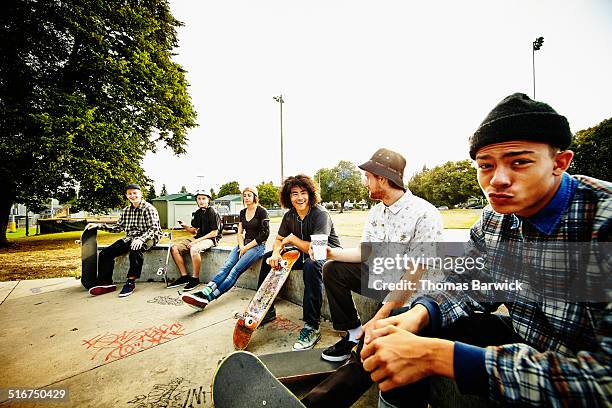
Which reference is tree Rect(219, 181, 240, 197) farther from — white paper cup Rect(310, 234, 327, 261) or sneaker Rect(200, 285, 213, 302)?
white paper cup Rect(310, 234, 327, 261)

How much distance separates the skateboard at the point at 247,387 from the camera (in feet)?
4.20

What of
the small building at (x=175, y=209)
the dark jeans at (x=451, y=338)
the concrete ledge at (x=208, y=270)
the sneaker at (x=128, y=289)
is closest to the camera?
the dark jeans at (x=451, y=338)

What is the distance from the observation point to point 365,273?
226cm

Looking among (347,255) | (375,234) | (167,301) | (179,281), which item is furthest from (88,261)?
(375,234)

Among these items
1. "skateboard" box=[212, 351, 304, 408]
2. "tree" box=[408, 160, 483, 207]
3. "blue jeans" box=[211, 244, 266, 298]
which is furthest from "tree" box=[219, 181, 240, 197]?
"skateboard" box=[212, 351, 304, 408]

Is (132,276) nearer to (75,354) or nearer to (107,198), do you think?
(75,354)

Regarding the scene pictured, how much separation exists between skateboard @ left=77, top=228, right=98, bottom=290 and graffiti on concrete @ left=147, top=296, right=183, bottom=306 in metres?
1.64

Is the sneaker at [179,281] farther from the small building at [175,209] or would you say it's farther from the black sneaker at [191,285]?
the small building at [175,209]

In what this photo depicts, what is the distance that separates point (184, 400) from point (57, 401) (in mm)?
989

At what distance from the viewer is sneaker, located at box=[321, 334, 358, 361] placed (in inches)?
80.9

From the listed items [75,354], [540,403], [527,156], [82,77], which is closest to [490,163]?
[527,156]

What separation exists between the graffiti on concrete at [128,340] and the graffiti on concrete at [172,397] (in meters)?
0.79

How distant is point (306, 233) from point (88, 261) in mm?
4474

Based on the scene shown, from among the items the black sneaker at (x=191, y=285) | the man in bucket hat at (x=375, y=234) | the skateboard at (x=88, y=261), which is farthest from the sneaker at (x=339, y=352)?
the skateboard at (x=88, y=261)
